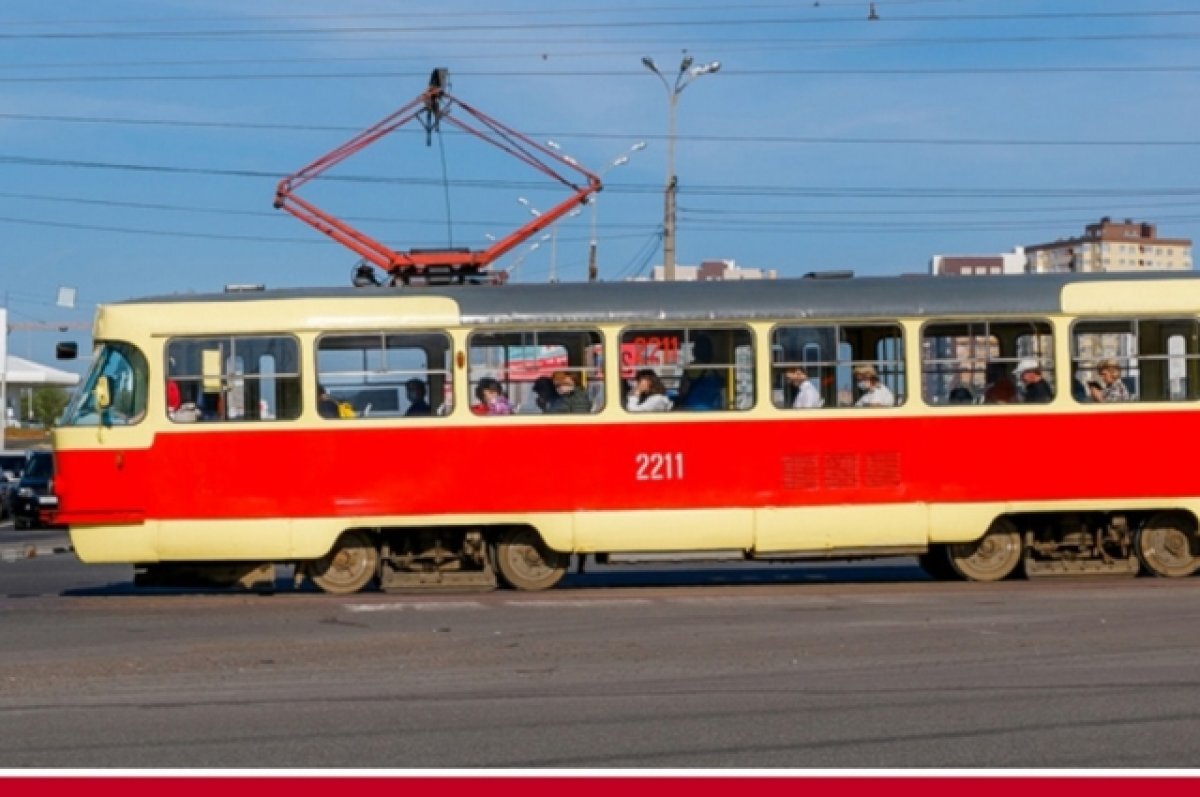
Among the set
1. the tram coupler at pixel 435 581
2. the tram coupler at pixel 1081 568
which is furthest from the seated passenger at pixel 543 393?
the tram coupler at pixel 1081 568

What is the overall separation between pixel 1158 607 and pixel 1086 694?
524 centimetres

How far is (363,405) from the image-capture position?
758 inches

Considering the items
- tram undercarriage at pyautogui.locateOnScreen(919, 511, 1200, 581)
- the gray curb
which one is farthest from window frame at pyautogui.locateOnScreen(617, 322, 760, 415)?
the gray curb

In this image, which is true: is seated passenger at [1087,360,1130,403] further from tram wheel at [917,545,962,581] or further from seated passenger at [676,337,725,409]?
seated passenger at [676,337,725,409]

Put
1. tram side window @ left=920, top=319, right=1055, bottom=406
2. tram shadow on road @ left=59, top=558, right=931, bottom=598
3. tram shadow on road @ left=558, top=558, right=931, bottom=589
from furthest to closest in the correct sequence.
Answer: tram shadow on road @ left=558, top=558, right=931, bottom=589, tram shadow on road @ left=59, top=558, right=931, bottom=598, tram side window @ left=920, top=319, right=1055, bottom=406

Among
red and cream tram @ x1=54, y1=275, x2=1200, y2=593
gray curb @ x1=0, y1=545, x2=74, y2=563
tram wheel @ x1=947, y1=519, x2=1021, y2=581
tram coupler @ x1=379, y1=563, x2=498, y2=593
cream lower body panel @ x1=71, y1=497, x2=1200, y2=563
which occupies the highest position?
red and cream tram @ x1=54, y1=275, x2=1200, y2=593

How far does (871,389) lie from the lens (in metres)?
19.5

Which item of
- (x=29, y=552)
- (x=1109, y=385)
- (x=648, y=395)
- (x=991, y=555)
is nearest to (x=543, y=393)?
(x=648, y=395)

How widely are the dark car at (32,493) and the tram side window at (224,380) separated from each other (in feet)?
87.8

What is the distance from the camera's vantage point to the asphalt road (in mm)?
9828

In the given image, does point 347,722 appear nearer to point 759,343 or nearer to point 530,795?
point 530,795

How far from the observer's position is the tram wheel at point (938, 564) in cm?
1997

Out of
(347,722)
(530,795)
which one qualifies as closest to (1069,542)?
(347,722)

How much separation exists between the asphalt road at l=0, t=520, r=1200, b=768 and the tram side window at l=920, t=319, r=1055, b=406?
1895 millimetres
